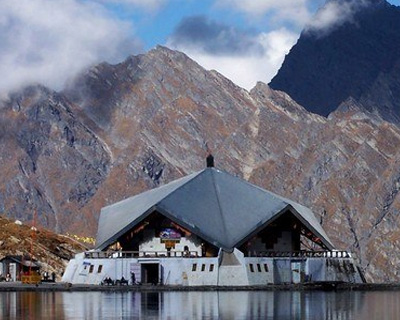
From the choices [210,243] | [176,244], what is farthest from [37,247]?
[210,243]

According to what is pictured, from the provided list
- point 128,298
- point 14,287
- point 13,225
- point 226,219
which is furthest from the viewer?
point 13,225

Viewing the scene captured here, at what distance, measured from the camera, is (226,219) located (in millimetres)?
104938

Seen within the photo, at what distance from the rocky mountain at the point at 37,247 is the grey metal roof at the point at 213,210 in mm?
21411

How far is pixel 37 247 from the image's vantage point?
13750 centimetres

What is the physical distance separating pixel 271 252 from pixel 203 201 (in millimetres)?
8023

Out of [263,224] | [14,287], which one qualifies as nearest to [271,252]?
[263,224]

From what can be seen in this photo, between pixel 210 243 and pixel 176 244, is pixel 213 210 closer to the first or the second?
pixel 176 244

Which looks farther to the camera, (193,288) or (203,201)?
(203,201)

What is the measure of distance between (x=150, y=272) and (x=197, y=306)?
1384 inches

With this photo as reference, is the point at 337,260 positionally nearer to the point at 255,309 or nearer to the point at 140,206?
the point at 140,206

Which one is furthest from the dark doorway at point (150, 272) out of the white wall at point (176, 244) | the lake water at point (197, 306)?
the lake water at point (197, 306)

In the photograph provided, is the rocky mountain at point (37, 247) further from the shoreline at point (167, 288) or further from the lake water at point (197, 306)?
the lake water at point (197, 306)

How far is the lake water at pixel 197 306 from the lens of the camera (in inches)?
2224

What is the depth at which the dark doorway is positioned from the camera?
9862cm
